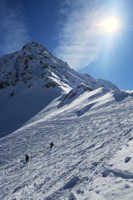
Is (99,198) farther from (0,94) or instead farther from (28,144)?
(0,94)

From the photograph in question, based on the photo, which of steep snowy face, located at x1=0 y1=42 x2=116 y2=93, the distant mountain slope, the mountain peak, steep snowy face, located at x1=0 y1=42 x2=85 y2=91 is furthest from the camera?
the mountain peak

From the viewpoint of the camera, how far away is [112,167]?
6.53m

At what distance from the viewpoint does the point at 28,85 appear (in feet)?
211

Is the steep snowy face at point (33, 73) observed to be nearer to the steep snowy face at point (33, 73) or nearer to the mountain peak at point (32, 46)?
the steep snowy face at point (33, 73)

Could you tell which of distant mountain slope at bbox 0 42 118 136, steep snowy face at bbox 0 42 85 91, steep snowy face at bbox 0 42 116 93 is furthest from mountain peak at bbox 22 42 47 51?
steep snowy face at bbox 0 42 85 91

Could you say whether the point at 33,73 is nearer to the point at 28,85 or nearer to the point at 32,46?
the point at 28,85

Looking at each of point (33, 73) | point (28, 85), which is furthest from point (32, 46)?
point (28, 85)

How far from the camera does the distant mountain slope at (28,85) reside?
45.5 metres

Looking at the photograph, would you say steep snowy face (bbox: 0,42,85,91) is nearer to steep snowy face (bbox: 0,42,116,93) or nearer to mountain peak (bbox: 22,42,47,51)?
steep snowy face (bbox: 0,42,116,93)

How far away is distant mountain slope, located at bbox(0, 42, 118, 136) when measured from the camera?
1789 inches

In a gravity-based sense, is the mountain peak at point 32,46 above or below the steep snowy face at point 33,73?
above

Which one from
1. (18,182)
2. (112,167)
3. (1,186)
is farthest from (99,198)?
(1,186)

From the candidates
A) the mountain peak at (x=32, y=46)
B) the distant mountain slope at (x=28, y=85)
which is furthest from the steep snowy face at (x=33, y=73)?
the mountain peak at (x=32, y=46)

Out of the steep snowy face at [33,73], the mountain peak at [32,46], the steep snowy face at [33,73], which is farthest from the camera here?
the mountain peak at [32,46]
